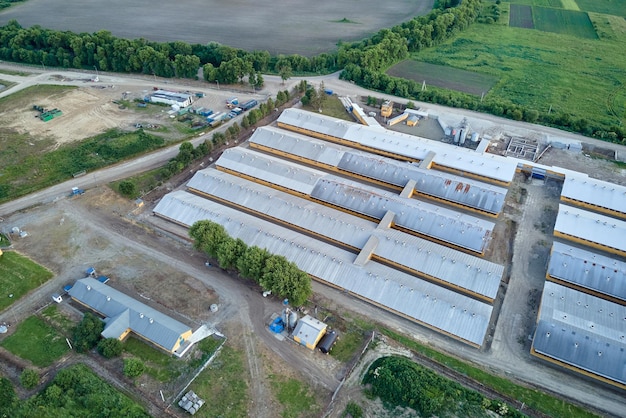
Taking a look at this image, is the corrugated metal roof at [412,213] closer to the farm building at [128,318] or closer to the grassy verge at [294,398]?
the grassy verge at [294,398]

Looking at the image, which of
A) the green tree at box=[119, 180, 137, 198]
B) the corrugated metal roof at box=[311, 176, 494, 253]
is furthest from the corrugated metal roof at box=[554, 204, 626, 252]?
the green tree at box=[119, 180, 137, 198]

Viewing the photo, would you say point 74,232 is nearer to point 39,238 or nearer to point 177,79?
point 39,238

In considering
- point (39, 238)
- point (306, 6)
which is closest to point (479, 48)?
point (306, 6)

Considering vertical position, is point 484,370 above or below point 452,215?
below

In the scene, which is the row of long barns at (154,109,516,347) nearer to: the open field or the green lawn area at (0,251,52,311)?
the green lawn area at (0,251,52,311)

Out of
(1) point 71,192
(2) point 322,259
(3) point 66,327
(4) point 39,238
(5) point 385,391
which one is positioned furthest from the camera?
(1) point 71,192

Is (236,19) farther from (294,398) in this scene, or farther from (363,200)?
(294,398)
